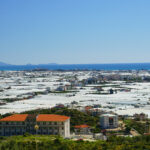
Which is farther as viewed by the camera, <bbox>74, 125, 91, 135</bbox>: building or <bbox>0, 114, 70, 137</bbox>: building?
<bbox>74, 125, 91, 135</bbox>: building

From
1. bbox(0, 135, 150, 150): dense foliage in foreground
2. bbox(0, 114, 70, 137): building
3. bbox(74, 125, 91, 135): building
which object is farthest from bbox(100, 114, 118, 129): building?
bbox(0, 135, 150, 150): dense foliage in foreground

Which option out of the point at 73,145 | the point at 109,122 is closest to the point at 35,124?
the point at 109,122

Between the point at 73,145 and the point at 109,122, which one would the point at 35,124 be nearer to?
the point at 109,122

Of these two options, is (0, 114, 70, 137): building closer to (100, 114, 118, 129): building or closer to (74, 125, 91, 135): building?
(74, 125, 91, 135): building

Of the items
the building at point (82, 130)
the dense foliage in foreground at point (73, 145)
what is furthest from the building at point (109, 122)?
the dense foliage in foreground at point (73, 145)

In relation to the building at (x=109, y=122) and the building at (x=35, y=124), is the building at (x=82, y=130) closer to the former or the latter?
the building at (x=35, y=124)

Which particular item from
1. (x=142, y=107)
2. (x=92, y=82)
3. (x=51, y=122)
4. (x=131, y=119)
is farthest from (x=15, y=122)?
(x=92, y=82)

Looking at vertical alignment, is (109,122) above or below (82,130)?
above

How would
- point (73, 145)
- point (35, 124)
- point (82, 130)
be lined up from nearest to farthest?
point (73, 145) < point (35, 124) < point (82, 130)

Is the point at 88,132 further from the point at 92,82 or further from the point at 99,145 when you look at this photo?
the point at 92,82
